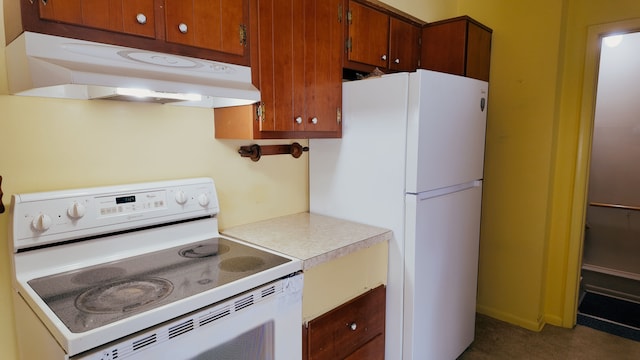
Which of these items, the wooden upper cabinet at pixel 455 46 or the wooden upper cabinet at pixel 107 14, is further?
the wooden upper cabinet at pixel 455 46

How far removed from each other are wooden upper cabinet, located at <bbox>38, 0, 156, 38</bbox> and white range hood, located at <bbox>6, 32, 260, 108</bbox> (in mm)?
65

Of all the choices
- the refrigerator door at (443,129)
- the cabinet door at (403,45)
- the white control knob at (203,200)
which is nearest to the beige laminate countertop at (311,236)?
the white control knob at (203,200)

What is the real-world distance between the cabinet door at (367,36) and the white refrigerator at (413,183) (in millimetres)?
225

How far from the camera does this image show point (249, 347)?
123 cm

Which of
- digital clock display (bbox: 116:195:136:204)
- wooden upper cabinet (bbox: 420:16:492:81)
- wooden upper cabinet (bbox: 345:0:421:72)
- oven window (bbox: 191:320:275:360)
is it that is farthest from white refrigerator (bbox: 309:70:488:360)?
digital clock display (bbox: 116:195:136:204)

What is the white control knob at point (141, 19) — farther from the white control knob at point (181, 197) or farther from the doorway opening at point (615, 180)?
the doorway opening at point (615, 180)

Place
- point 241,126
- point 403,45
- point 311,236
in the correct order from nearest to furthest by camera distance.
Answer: point 241,126
point 311,236
point 403,45

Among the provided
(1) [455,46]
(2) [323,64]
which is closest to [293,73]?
(2) [323,64]

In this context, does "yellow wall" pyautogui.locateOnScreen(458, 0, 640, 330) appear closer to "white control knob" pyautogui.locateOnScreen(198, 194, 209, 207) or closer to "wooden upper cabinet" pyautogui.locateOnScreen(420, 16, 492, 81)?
"wooden upper cabinet" pyautogui.locateOnScreen(420, 16, 492, 81)

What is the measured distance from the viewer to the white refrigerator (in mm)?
1776

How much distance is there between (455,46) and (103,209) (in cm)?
218

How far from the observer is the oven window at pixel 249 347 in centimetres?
112

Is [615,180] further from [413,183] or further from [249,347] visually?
[249,347]

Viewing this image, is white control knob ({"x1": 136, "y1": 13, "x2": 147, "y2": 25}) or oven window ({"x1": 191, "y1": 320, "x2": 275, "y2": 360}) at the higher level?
white control knob ({"x1": 136, "y1": 13, "x2": 147, "y2": 25})
